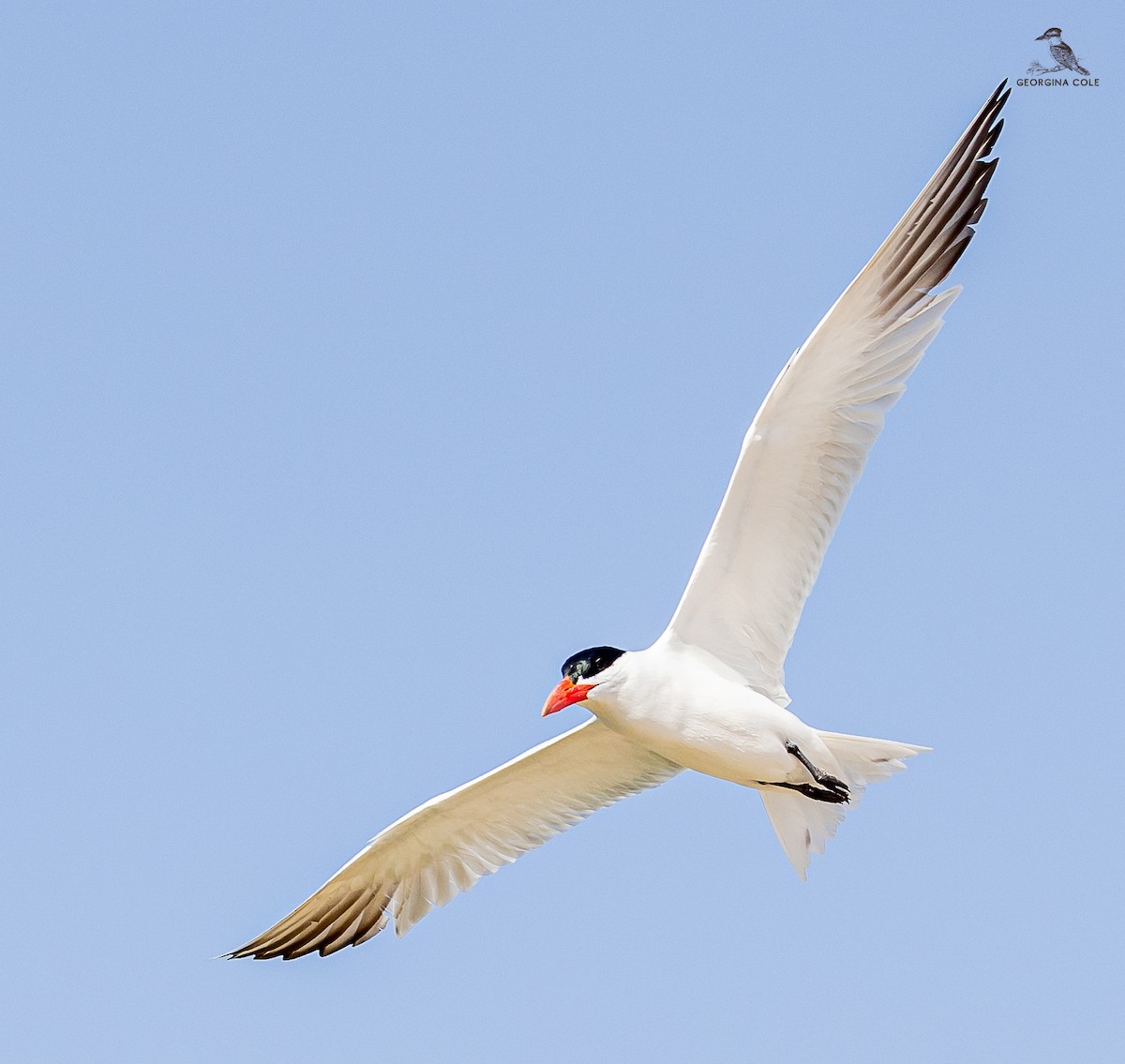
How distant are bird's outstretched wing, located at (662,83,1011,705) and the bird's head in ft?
2.02

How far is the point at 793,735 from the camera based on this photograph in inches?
479

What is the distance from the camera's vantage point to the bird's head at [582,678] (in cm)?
1191

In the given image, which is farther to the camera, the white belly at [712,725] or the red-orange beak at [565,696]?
the white belly at [712,725]

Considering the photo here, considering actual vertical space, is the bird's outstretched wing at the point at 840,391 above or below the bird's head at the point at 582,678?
above

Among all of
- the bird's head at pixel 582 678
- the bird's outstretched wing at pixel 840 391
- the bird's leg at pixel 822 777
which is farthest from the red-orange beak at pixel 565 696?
the bird's leg at pixel 822 777

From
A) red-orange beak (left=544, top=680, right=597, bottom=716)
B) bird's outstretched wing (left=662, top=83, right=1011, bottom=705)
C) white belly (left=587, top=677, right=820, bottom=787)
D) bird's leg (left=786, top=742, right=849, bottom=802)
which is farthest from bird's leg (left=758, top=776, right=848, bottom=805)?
red-orange beak (left=544, top=680, right=597, bottom=716)

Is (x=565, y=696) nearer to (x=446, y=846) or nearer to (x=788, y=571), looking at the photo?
(x=788, y=571)

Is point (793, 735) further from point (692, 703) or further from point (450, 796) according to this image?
point (450, 796)

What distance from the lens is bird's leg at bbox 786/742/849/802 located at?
12.2 metres

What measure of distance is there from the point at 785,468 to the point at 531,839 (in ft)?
12.0

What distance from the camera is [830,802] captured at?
41.9 feet

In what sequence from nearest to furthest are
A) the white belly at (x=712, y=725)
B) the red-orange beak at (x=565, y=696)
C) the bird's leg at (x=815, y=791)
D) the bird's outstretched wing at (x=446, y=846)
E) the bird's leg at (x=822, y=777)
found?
the red-orange beak at (x=565, y=696), the white belly at (x=712, y=725), the bird's leg at (x=822, y=777), the bird's leg at (x=815, y=791), the bird's outstretched wing at (x=446, y=846)

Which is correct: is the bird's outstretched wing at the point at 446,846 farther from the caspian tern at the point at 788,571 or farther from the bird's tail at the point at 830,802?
the bird's tail at the point at 830,802

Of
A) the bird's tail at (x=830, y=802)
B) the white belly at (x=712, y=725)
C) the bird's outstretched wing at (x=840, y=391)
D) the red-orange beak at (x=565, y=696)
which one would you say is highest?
the bird's outstretched wing at (x=840, y=391)
